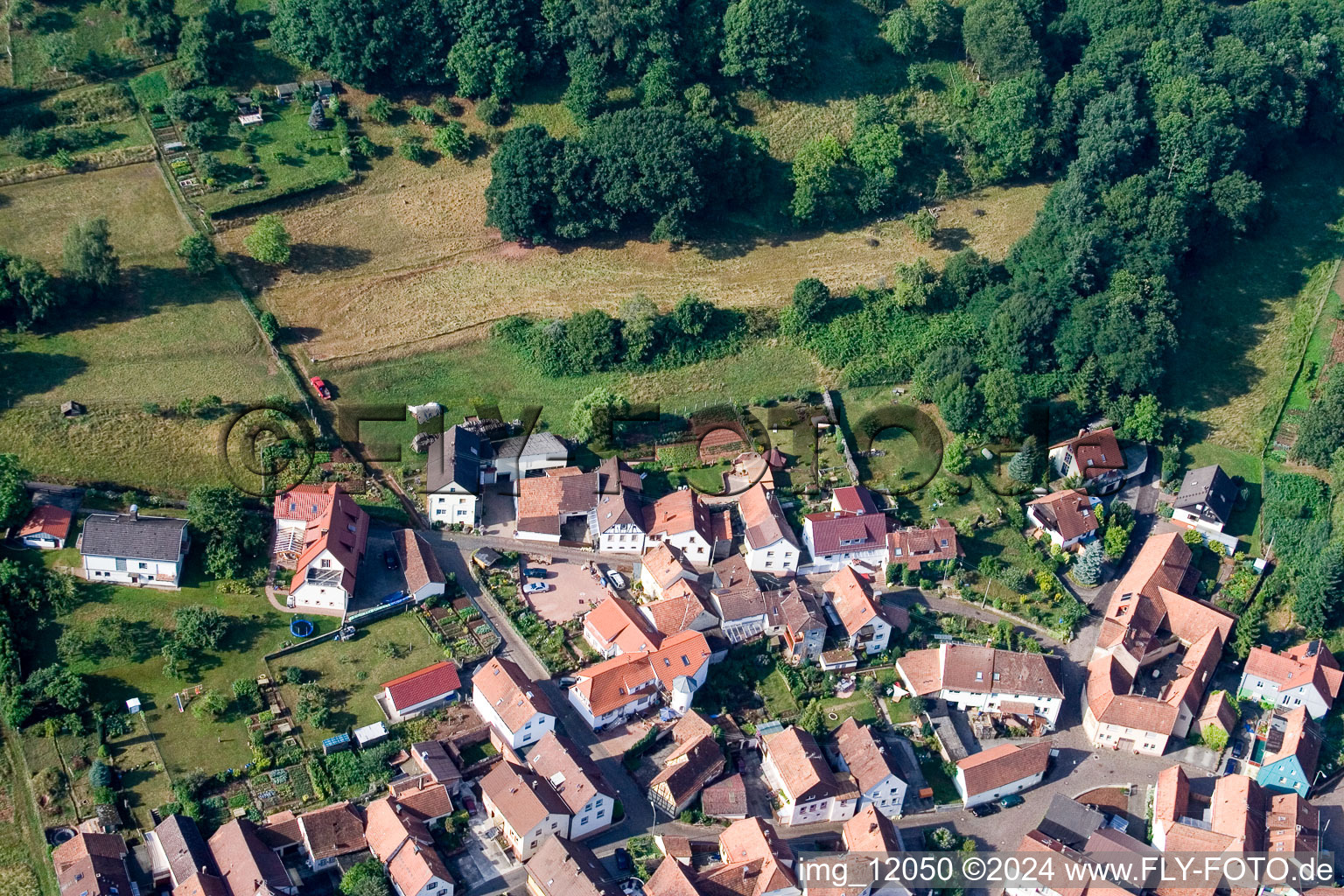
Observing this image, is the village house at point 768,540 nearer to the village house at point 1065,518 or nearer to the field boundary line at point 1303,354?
the village house at point 1065,518

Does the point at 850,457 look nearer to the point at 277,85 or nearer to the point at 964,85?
the point at 964,85

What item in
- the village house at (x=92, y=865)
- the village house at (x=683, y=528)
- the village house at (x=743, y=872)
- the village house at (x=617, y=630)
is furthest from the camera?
the village house at (x=683, y=528)

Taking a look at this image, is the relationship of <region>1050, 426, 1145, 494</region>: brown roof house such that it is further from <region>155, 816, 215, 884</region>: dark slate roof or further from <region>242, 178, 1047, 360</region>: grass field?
<region>155, 816, 215, 884</region>: dark slate roof

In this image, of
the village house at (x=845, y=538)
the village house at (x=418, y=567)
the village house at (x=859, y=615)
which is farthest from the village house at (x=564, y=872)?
the village house at (x=845, y=538)

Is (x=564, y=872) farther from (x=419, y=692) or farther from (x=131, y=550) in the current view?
(x=131, y=550)

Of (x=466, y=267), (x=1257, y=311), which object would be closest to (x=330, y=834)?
(x=466, y=267)

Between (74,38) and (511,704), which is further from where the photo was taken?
(74,38)
